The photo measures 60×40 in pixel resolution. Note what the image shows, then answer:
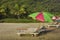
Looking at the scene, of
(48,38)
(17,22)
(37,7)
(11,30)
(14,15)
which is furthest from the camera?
(37,7)

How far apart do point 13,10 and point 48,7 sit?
4.87 meters

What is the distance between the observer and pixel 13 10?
31.1 meters

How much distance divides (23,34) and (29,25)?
4.27 m

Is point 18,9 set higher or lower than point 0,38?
higher

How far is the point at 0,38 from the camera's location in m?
21.3

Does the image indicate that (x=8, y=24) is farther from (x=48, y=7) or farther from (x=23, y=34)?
(x=48, y=7)

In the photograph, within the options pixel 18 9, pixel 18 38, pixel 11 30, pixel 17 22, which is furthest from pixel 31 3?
pixel 18 38

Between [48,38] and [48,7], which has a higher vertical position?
[48,7]

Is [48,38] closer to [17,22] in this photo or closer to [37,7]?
[17,22]

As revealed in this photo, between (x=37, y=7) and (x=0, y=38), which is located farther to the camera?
(x=37, y=7)

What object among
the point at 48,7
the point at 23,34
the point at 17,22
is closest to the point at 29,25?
the point at 17,22

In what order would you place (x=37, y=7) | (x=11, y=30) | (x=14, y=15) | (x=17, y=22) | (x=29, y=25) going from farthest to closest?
1. (x=37, y=7)
2. (x=14, y=15)
3. (x=17, y=22)
4. (x=29, y=25)
5. (x=11, y=30)

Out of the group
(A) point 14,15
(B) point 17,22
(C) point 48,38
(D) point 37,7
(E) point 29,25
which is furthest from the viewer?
(D) point 37,7

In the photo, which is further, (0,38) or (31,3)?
(31,3)
